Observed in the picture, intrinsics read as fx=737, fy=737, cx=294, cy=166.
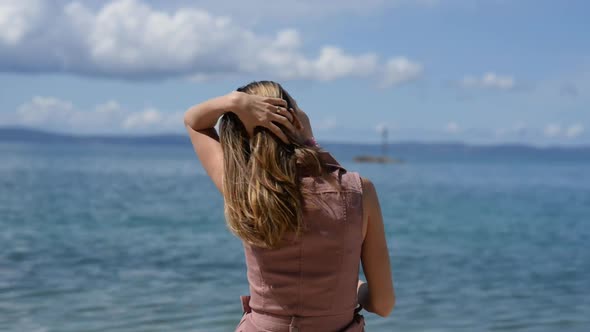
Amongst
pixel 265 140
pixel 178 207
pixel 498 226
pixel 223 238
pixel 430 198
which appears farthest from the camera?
pixel 430 198

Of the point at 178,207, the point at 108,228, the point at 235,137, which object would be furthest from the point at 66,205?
the point at 235,137

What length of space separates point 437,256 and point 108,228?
8339 mm

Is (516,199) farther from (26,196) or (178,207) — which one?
(26,196)

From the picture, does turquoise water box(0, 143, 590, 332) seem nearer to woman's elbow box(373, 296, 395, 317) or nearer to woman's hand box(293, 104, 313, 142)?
woman's elbow box(373, 296, 395, 317)

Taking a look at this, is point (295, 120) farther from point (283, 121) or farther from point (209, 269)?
point (209, 269)

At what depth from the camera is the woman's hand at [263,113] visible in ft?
6.83

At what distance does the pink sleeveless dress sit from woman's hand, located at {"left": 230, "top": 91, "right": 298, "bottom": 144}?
0.46 feet

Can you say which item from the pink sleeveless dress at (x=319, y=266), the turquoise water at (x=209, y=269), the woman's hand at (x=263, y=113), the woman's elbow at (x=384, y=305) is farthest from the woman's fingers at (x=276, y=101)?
the turquoise water at (x=209, y=269)

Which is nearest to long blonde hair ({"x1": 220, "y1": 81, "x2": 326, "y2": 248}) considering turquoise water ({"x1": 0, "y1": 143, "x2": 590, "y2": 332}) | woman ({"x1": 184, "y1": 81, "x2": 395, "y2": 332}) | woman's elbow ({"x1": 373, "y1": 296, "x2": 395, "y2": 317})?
woman ({"x1": 184, "y1": 81, "x2": 395, "y2": 332})

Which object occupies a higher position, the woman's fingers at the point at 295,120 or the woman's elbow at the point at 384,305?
the woman's fingers at the point at 295,120

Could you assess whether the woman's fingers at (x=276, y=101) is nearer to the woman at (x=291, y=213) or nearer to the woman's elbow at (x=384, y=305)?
the woman at (x=291, y=213)

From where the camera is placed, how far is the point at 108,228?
18.3 metres

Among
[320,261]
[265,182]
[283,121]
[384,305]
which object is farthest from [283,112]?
[384,305]

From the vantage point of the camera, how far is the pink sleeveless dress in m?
2.09
